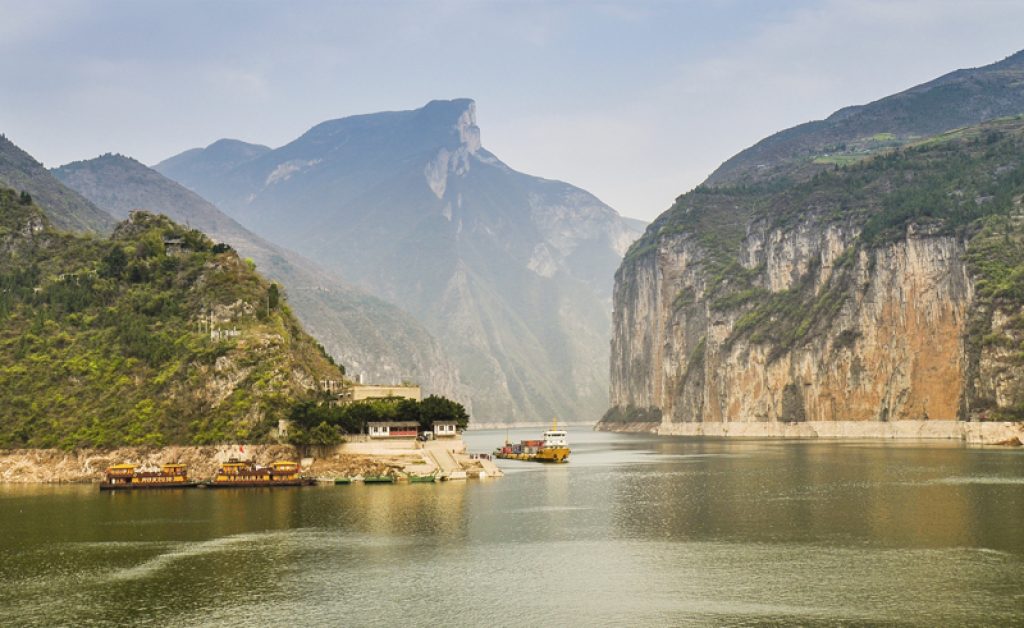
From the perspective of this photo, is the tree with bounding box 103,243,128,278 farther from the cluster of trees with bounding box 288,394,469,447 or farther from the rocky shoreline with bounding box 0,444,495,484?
the cluster of trees with bounding box 288,394,469,447

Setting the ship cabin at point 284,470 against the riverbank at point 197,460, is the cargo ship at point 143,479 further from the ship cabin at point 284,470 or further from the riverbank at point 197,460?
the ship cabin at point 284,470

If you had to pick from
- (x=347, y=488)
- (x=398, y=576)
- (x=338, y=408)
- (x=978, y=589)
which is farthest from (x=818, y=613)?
(x=338, y=408)

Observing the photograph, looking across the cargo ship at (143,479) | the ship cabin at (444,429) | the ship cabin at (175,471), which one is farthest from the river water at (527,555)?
the ship cabin at (444,429)

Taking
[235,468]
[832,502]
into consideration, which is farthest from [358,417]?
[832,502]

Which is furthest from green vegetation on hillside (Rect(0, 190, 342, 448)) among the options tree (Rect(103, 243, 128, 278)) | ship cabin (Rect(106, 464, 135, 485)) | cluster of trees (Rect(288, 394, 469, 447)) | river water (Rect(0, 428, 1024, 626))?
river water (Rect(0, 428, 1024, 626))

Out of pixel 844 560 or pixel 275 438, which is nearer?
pixel 844 560

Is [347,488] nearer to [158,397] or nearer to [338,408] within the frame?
[338,408]
